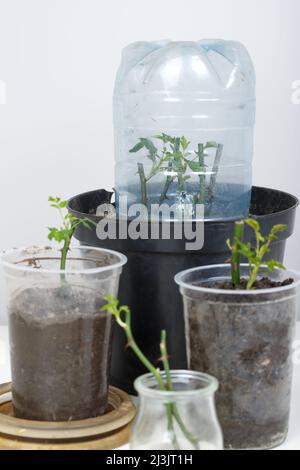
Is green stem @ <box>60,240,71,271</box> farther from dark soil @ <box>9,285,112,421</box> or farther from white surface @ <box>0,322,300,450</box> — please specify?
white surface @ <box>0,322,300,450</box>

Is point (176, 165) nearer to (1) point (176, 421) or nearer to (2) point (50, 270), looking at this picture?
(2) point (50, 270)

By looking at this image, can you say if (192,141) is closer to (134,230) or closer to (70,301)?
(134,230)

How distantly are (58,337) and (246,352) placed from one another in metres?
0.25

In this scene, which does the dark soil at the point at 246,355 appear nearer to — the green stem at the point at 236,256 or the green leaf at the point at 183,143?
the green stem at the point at 236,256

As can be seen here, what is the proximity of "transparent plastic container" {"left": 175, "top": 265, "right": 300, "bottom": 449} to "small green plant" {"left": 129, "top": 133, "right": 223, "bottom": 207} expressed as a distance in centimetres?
28

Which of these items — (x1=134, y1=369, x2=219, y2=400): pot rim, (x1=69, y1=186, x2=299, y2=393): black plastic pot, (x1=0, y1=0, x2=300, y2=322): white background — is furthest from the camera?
(x1=0, y1=0, x2=300, y2=322): white background

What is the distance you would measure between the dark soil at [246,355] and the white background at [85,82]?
68cm

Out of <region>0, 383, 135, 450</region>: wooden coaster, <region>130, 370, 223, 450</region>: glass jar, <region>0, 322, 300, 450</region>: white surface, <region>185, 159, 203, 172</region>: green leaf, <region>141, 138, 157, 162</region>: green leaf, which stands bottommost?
<region>0, 322, 300, 450</region>: white surface

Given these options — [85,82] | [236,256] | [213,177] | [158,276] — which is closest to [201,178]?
[213,177]

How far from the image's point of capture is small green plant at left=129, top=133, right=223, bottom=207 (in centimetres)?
135

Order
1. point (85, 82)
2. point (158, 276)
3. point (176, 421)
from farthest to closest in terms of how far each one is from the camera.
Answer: point (85, 82) → point (158, 276) → point (176, 421)

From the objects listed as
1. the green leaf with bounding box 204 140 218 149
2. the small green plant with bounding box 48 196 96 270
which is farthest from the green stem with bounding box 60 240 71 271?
the green leaf with bounding box 204 140 218 149

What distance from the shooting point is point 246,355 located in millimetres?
1079

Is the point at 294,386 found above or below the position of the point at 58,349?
below
